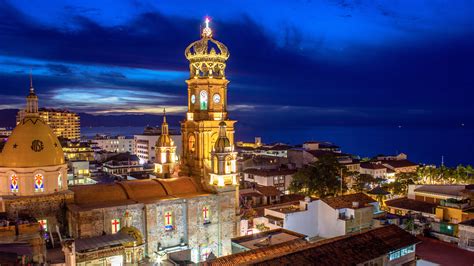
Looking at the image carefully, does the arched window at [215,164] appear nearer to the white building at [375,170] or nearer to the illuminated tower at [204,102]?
the illuminated tower at [204,102]

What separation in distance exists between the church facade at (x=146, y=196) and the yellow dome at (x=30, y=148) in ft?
0.20

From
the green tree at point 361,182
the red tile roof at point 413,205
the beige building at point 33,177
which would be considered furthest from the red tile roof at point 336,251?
the green tree at point 361,182

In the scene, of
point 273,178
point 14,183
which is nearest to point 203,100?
point 14,183

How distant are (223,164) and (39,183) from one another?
13194 mm

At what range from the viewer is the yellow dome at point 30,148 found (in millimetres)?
26312

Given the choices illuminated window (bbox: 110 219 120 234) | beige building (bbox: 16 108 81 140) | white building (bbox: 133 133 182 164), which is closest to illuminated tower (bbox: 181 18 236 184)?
illuminated window (bbox: 110 219 120 234)

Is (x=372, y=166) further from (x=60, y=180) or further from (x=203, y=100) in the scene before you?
(x=60, y=180)

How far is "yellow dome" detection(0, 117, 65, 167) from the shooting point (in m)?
26.3

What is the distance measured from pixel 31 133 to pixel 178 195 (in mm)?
11155

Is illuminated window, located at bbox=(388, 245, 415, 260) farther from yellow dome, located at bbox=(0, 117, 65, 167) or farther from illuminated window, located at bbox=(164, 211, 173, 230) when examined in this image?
yellow dome, located at bbox=(0, 117, 65, 167)

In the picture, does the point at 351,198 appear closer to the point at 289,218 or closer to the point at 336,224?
the point at 336,224

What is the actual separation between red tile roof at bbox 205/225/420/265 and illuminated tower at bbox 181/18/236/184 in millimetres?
13393

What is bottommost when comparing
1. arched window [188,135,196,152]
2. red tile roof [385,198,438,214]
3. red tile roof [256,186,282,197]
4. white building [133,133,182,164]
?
red tile roof [385,198,438,214]

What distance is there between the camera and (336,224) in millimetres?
32219
